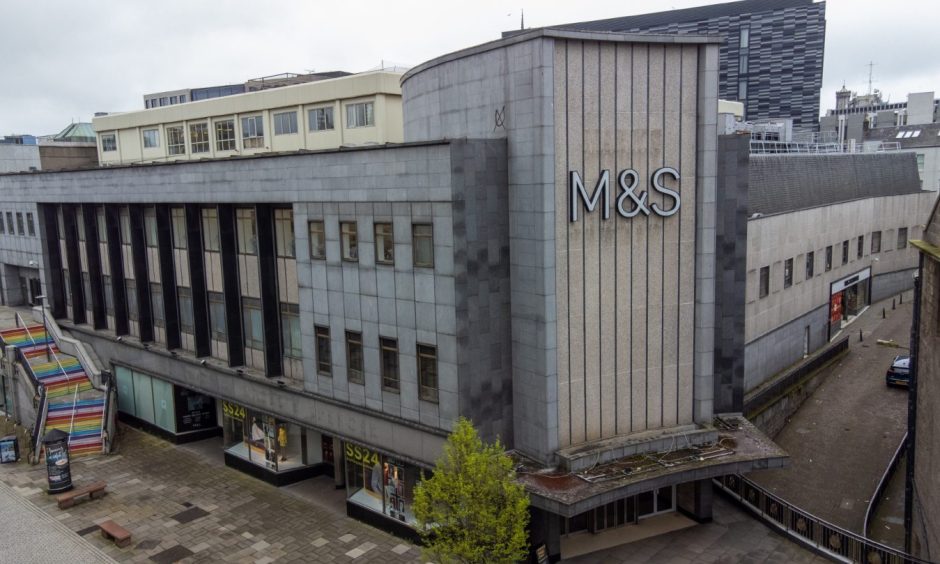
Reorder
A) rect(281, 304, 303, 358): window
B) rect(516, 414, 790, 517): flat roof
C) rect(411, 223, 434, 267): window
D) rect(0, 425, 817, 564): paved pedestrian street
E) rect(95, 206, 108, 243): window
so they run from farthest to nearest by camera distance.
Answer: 1. rect(95, 206, 108, 243): window
2. rect(281, 304, 303, 358): window
3. rect(0, 425, 817, 564): paved pedestrian street
4. rect(411, 223, 434, 267): window
5. rect(516, 414, 790, 517): flat roof

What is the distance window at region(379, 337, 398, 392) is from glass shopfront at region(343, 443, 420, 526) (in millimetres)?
2887

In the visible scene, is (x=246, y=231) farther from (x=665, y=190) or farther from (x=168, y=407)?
(x=665, y=190)

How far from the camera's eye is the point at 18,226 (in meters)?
47.1

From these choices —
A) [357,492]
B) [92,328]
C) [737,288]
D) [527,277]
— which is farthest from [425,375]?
[92,328]

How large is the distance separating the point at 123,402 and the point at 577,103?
31484 millimetres

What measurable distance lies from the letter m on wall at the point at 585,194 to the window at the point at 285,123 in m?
24.5

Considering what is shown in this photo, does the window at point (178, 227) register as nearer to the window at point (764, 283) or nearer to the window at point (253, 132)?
the window at point (253, 132)

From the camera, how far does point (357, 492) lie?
1128 inches

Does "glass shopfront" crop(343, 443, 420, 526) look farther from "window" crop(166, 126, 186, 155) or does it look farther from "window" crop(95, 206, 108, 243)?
"window" crop(166, 126, 186, 155)

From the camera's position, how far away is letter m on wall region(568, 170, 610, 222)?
21.9 m

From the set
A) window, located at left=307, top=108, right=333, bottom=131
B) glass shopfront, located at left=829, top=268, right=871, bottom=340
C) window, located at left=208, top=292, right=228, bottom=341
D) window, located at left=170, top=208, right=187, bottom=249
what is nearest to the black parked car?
glass shopfront, located at left=829, top=268, right=871, bottom=340

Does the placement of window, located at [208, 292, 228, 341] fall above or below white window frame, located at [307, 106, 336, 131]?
below

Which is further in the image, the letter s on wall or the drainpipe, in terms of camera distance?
the drainpipe

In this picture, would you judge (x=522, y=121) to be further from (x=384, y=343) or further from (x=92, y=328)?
(x=92, y=328)
